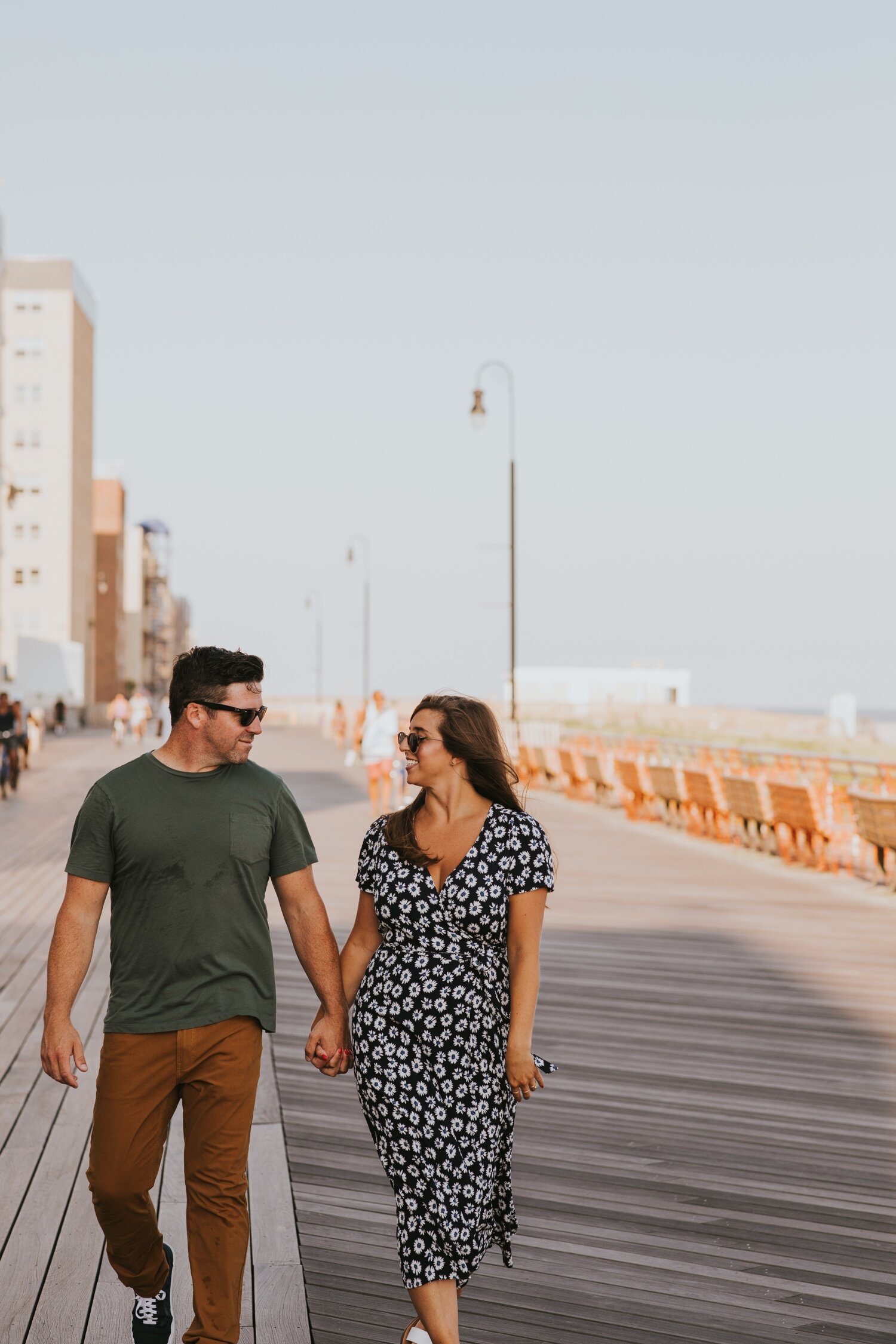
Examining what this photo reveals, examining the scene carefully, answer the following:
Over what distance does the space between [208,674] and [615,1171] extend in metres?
2.78

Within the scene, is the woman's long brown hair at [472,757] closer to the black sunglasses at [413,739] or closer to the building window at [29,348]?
the black sunglasses at [413,739]

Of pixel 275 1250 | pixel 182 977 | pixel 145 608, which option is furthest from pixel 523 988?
pixel 145 608

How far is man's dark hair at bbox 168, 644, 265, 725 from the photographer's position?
3.54m

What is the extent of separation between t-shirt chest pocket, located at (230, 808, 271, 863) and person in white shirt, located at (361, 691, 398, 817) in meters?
14.8

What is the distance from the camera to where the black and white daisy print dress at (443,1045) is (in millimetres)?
3461

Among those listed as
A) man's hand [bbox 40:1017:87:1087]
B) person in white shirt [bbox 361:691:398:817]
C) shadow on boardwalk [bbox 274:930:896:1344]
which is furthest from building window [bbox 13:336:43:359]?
man's hand [bbox 40:1017:87:1087]

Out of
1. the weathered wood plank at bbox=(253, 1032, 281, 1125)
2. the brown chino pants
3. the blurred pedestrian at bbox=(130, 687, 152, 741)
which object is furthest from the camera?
the blurred pedestrian at bbox=(130, 687, 152, 741)

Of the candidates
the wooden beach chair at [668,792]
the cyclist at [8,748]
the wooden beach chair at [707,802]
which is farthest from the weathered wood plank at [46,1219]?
the cyclist at [8,748]

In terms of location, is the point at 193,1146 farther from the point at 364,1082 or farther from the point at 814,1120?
the point at 814,1120

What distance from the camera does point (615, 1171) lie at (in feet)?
17.6

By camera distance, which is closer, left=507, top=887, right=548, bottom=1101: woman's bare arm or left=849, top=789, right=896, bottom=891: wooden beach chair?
left=507, top=887, right=548, bottom=1101: woman's bare arm

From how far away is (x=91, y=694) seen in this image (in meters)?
98.5

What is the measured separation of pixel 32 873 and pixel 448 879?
11.6 metres

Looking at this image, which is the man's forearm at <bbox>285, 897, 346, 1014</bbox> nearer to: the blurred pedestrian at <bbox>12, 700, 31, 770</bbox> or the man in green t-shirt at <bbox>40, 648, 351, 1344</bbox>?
the man in green t-shirt at <bbox>40, 648, 351, 1344</bbox>
